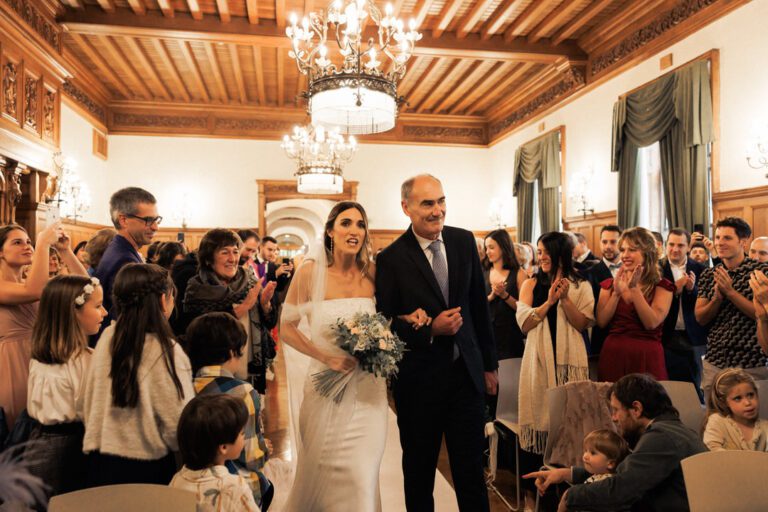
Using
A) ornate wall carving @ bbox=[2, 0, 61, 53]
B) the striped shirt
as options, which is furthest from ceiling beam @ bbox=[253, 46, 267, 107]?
the striped shirt

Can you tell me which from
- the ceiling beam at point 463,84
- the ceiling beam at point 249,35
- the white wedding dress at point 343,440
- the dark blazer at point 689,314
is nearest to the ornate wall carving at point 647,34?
the ceiling beam at point 249,35

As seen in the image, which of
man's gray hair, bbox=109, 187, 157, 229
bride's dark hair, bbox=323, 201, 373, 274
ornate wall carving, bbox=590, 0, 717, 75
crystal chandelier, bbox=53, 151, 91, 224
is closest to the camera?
bride's dark hair, bbox=323, 201, 373, 274

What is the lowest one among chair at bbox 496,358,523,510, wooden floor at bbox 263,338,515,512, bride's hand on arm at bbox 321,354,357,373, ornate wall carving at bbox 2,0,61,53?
wooden floor at bbox 263,338,515,512

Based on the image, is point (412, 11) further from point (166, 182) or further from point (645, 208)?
point (166, 182)

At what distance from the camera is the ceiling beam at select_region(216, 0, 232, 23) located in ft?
27.3

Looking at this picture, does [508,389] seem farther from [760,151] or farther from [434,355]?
[760,151]

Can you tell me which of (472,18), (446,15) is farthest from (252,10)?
(472,18)

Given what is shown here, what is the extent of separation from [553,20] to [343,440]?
8009 millimetres

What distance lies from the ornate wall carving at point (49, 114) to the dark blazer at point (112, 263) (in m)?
7.03

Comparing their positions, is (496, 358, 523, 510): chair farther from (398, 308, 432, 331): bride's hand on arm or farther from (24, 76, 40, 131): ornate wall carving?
(24, 76, 40, 131): ornate wall carving

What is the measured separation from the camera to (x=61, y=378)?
7.71 feet

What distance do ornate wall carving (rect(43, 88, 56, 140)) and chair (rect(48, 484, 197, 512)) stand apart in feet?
29.4

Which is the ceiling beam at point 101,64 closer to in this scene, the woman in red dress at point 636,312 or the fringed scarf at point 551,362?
the fringed scarf at point 551,362

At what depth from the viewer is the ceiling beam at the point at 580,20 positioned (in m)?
8.33
